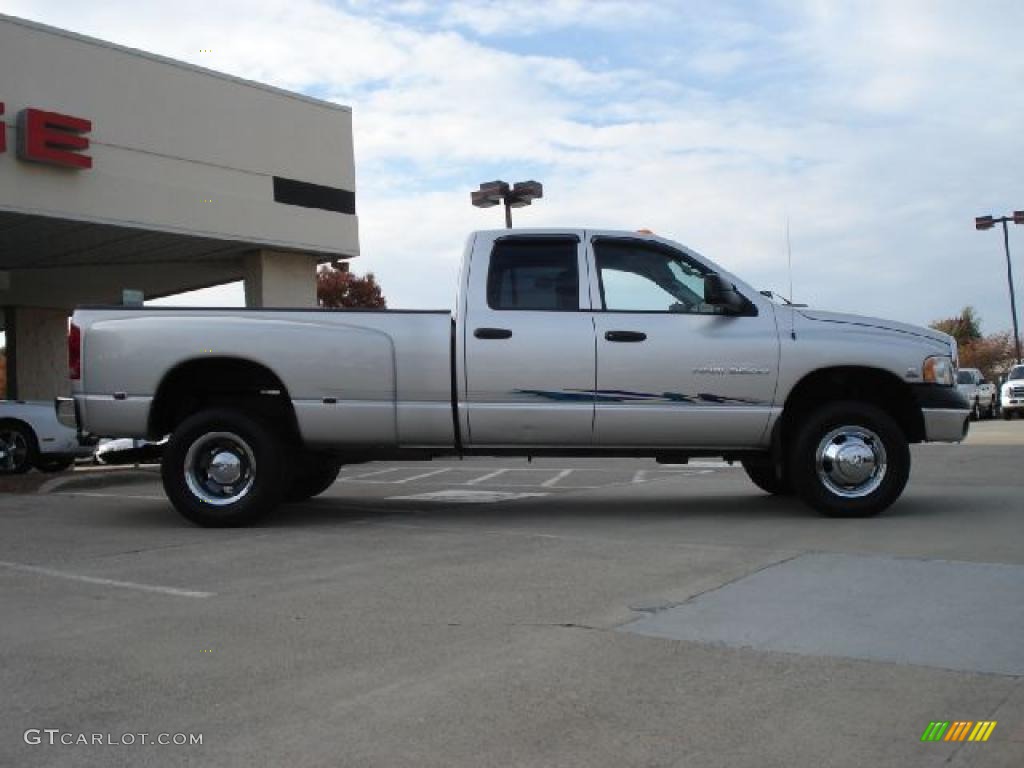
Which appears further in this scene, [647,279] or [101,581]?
[647,279]

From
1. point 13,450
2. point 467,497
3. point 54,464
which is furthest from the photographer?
point 54,464

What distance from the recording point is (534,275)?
8.27 meters

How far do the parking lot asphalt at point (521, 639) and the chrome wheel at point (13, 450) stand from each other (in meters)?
5.91

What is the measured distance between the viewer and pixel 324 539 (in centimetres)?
764

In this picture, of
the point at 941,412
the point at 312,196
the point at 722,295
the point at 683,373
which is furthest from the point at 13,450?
the point at 941,412

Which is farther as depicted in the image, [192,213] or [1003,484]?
[192,213]

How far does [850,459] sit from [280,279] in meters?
14.9

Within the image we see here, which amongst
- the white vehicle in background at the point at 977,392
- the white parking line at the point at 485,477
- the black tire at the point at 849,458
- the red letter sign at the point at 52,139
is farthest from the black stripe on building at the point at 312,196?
the white vehicle in background at the point at 977,392

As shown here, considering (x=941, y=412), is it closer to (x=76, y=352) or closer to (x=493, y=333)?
(x=493, y=333)

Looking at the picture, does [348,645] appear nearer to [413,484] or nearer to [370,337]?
[370,337]

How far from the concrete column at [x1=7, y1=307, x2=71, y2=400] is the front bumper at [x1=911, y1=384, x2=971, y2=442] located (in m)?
25.5

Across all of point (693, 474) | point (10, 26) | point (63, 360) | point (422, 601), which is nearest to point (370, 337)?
point (422, 601)

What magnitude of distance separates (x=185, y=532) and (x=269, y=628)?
3.41 m

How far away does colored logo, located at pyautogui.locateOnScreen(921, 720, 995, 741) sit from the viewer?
3.42 meters
